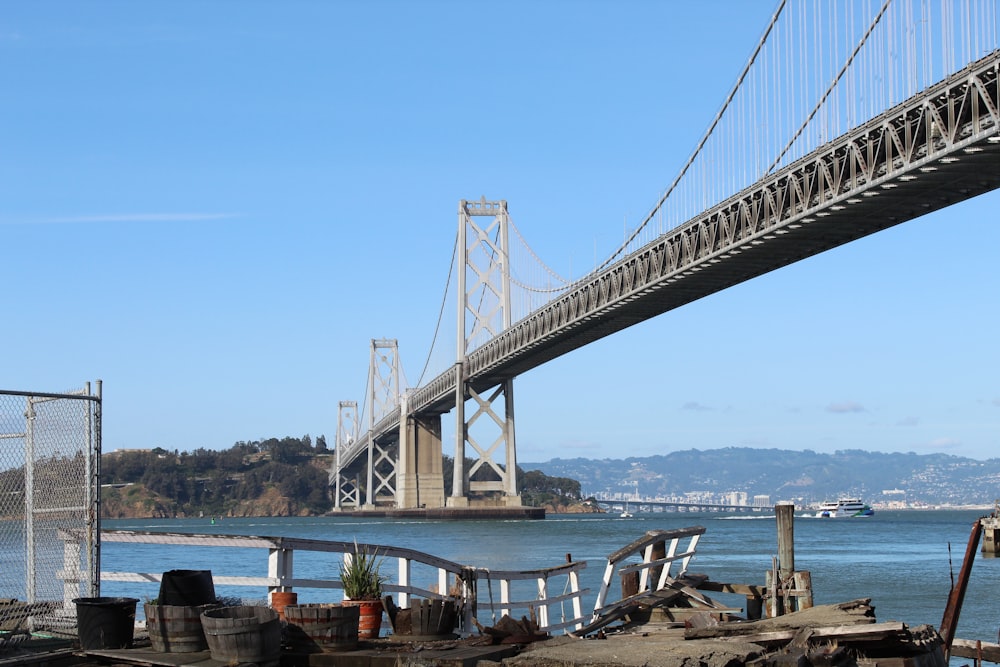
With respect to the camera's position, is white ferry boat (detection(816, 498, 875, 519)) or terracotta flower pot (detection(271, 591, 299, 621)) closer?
terracotta flower pot (detection(271, 591, 299, 621))

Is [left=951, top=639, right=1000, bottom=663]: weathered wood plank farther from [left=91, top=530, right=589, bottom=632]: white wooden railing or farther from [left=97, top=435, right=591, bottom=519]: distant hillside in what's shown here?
[left=97, top=435, right=591, bottom=519]: distant hillside

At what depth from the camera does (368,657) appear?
8.34 m

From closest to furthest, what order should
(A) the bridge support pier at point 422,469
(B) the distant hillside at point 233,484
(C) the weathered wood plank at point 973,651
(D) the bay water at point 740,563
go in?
(C) the weathered wood plank at point 973,651
(D) the bay water at point 740,563
(A) the bridge support pier at point 422,469
(B) the distant hillside at point 233,484

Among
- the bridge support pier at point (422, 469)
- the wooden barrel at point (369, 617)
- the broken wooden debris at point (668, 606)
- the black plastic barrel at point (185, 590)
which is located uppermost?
the bridge support pier at point (422, 469)

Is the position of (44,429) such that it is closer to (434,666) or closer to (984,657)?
(434,666)

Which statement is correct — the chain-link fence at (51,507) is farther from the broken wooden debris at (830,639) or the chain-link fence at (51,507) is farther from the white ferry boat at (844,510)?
the white ferry boat at (844,510)

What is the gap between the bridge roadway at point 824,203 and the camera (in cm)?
2780

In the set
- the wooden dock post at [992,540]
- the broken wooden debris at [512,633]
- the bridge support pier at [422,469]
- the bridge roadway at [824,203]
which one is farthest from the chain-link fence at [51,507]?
the bridge support pier at [422,469]

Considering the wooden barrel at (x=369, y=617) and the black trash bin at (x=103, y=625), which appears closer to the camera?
the black trash bin at (x=103, y=625)

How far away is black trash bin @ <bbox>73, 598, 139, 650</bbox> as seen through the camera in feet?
28.7

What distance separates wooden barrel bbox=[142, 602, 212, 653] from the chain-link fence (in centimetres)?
142

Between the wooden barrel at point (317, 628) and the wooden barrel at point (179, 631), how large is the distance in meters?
0.58

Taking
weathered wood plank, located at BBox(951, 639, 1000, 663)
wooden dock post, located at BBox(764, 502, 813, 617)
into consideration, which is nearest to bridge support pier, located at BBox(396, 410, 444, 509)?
wooden dock post, located at BBox(764, 502, 813, 617)

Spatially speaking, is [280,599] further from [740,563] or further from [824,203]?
[740,563]
